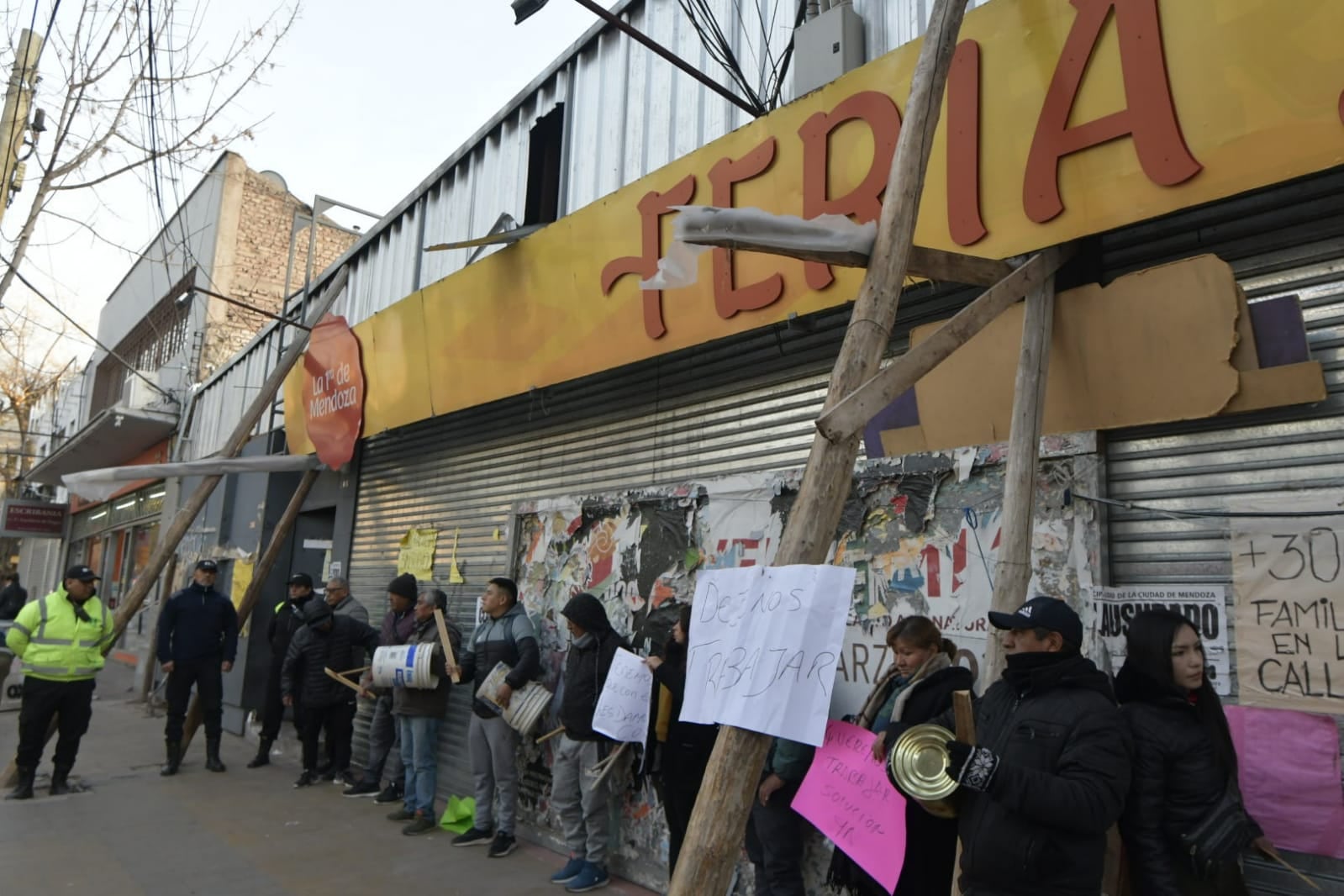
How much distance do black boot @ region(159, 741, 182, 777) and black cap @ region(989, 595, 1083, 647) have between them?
338 inches

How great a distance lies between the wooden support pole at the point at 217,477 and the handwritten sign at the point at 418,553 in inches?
106

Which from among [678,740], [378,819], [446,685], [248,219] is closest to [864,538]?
[678,740]

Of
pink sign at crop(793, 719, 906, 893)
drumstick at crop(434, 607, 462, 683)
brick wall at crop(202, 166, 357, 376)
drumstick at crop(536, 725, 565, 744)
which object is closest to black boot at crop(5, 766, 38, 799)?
drumstick at crop(434, 607, 462, 683)

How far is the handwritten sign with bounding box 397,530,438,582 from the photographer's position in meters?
8.28

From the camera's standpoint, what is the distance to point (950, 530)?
418 centimetres

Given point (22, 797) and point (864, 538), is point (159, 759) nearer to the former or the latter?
point (22, 797)

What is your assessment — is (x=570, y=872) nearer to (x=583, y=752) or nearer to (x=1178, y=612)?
(x=583, y=752)

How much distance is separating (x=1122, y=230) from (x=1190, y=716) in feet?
6.96

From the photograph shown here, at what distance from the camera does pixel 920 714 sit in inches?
135

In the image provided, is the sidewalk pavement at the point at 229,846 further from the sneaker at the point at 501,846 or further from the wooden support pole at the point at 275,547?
the wooden support pole at the point at 275,547

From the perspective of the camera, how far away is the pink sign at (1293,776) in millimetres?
2984

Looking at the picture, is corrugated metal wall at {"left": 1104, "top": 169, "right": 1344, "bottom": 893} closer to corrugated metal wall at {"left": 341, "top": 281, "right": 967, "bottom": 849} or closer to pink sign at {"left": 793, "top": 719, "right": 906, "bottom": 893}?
corrugated metal wall at {"left": 341, "top": 281, "right": 967, "bottom": 849}

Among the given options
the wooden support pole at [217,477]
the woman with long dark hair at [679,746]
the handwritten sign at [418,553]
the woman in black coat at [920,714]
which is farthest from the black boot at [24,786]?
the woman in black coat at [920,714]

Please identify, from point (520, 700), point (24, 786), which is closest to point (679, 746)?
point (520, 700)
